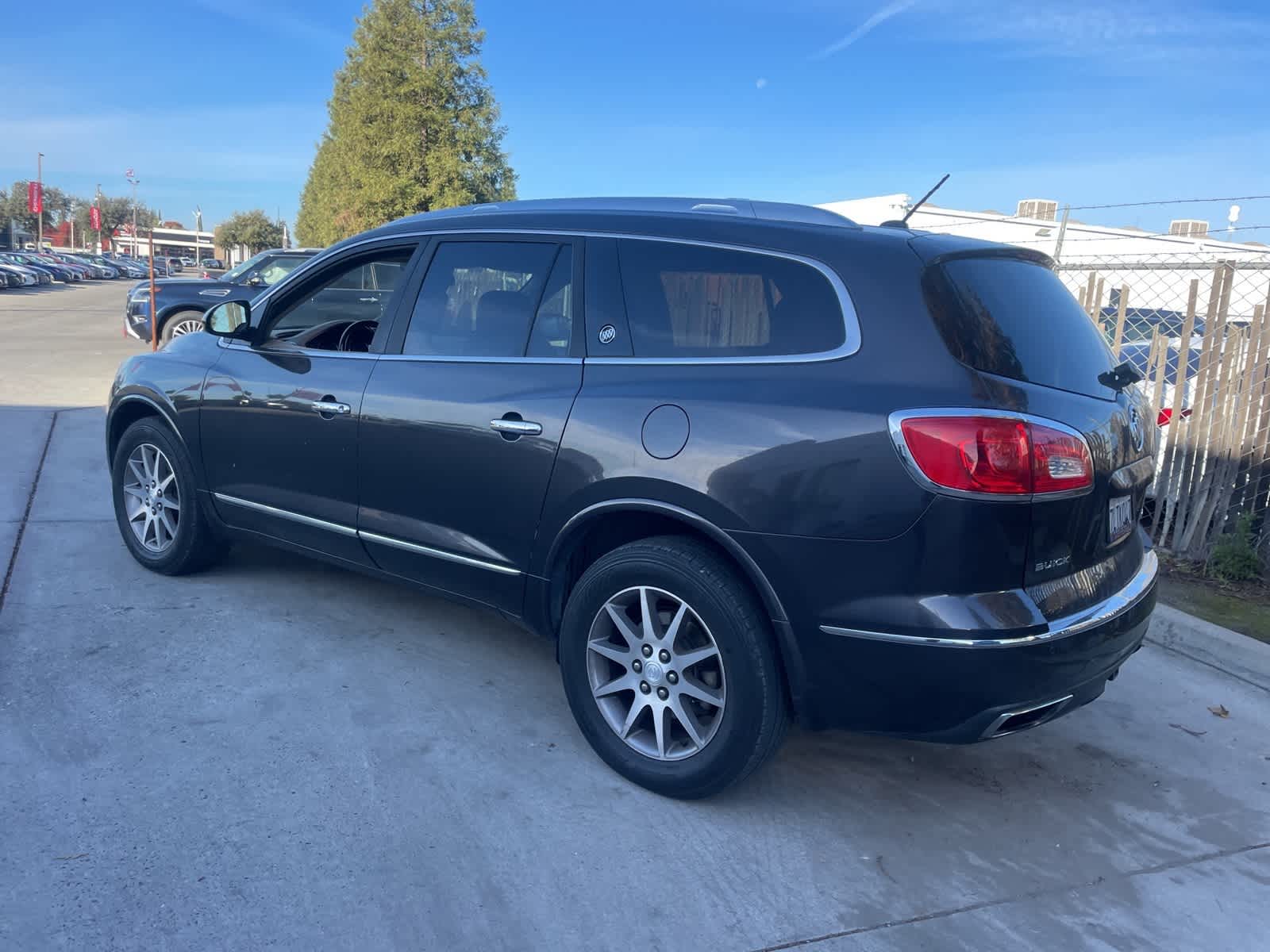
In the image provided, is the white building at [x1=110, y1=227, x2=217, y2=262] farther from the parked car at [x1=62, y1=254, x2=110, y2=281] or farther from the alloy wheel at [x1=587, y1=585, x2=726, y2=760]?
the alloy wheel at [x1=587, y1=585, x2=726, y2=760]

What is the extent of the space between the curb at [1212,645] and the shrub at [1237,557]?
761 mm

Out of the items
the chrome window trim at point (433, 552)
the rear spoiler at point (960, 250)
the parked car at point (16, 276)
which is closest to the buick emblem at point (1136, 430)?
the rear spoiler at point (960, 250)

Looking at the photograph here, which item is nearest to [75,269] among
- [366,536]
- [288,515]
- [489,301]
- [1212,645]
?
[288,515]

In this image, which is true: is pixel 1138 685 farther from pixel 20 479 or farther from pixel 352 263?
pixel 20 479

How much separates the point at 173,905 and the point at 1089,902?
97.8 inches

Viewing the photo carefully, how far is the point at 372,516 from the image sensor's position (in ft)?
12.9

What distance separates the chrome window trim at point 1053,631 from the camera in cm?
263

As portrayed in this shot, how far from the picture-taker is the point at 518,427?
3.40 metres

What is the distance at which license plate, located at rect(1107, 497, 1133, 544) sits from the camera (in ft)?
9.84

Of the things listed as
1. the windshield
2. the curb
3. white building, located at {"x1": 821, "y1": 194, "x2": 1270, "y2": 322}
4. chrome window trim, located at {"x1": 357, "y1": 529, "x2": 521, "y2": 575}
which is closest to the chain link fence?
white building, located at {"x1": 821, "y1": 194, "x2": 1270, "y2": 322}

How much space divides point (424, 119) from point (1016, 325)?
679 inches

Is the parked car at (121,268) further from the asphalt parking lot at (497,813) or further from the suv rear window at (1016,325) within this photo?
the suv rear window at (1016,325)

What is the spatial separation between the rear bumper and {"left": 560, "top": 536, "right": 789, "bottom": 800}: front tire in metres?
0.14

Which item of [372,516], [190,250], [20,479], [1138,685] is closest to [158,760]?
[372,516]
